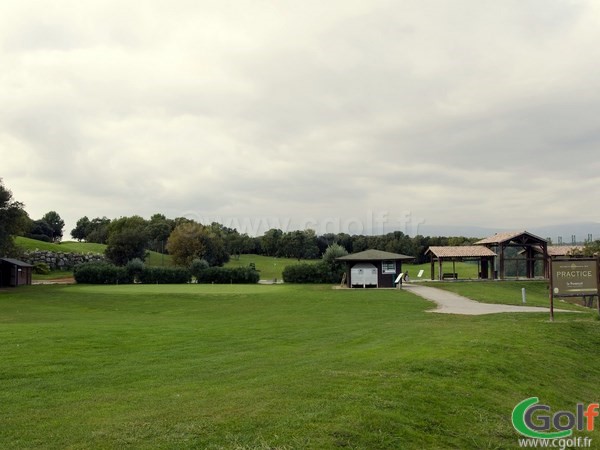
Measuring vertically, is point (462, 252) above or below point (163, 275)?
above

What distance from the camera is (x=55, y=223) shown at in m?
134

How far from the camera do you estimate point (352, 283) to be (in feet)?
154

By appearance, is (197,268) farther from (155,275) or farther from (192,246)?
(192,246)

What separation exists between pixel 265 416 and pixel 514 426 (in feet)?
13.1

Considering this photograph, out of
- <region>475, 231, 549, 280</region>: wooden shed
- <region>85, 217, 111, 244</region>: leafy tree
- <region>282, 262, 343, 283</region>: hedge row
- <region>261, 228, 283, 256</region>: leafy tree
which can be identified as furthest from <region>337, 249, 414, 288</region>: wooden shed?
<region>85, 217, 111, 244</region>: leafy tree

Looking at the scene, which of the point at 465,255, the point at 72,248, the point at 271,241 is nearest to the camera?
the point at 465,255

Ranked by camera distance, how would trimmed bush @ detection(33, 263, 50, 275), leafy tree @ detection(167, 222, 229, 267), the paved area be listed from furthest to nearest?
leafy tree @ detection(167, 222, 229, 267)
trimmed bush @ detection(33, 263, 50, 275)
the paved area

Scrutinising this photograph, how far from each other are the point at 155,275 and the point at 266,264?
45.1 meters

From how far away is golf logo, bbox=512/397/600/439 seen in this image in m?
8.23

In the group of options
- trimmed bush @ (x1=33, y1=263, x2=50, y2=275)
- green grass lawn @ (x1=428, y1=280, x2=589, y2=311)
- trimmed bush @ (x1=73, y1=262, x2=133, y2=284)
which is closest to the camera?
green grass lawn @ (x1=428, y1=280, x2=589, y2=311)

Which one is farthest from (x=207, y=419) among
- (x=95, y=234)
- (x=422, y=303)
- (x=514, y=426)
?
(x=95, y=234)

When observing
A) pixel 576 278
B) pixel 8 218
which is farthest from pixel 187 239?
pixel 576 278

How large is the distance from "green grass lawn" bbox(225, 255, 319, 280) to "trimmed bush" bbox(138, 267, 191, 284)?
1832 cm

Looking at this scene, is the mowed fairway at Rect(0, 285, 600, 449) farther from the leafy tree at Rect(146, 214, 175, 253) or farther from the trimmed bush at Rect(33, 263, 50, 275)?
the leafy tree at Rect(146, 214, 175, 253)
